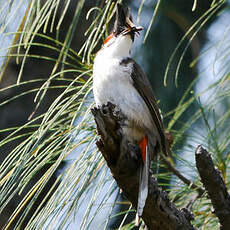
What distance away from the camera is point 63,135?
77.1 inches

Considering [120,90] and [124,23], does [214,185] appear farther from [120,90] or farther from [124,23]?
[124,23]

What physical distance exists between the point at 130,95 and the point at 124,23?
0.47 m

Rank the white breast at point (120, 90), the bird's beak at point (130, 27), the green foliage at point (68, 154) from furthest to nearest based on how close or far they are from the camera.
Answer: the bird's beak at point (130, 27) → the white breast at point (120, 90) → the green foliage at point (68, 154)

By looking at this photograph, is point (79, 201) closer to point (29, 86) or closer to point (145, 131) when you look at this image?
point (145, 131)

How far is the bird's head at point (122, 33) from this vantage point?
237 centimetres

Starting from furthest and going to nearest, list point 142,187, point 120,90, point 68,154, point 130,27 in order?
point 130,27 < point 120,90 < point 68,154 < point 142,187

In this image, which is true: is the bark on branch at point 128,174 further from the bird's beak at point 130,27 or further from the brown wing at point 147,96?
the bird's beak at point 130,27

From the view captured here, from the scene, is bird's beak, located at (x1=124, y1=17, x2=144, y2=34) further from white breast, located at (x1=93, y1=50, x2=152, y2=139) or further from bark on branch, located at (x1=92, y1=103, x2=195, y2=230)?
bark on branch, located at (x1=92, y1=103, x2=195, y2=230)

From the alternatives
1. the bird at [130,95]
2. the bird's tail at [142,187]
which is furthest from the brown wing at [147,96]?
the bird's tail at [142,187]

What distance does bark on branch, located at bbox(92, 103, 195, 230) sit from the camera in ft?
5.11

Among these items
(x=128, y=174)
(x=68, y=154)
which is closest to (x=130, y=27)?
(x=68, y=154)

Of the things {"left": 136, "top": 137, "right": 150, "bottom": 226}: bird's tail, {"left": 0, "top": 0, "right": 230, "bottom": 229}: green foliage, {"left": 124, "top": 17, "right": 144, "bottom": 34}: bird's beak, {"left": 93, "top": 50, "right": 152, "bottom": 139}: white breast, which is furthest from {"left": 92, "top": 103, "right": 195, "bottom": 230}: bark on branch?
{"left": 124, "top": 17, "right": 144, "bottom": 34}: bird's beak

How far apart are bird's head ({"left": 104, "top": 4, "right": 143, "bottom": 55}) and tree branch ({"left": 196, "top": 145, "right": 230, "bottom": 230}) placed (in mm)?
968

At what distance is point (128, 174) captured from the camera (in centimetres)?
163
